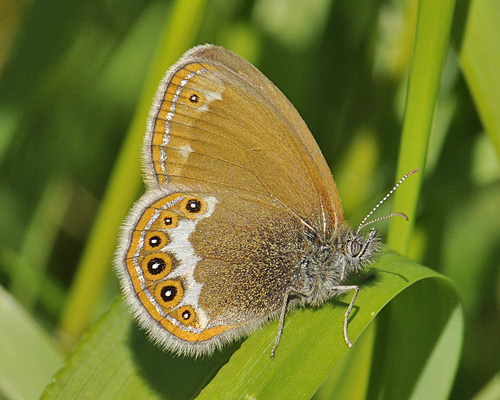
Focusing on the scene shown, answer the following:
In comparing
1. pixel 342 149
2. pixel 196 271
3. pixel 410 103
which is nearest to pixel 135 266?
pixel 196 271

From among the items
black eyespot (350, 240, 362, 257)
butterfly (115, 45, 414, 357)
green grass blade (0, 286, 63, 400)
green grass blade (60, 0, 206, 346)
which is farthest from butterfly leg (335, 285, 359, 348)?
green grass blade (0, 286, 63, 400)

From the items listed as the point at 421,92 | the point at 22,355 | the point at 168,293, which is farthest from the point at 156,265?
the point at 421,92

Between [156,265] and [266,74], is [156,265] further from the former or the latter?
[266,74]

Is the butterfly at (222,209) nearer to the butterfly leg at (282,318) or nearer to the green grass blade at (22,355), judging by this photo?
the butterfly leg at (282,318)

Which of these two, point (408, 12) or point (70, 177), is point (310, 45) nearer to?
point (408, 12)

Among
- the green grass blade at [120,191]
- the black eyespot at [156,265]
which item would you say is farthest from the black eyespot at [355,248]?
the green grass blade at [120,191]

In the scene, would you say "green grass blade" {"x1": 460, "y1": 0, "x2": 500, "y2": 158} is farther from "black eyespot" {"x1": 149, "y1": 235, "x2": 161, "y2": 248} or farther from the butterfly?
"black eyespot" {"x1": 149, "y1": 235, "x2": 161, "y2": 248}

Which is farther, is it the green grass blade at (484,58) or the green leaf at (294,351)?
the green grass blade at (484,58)
